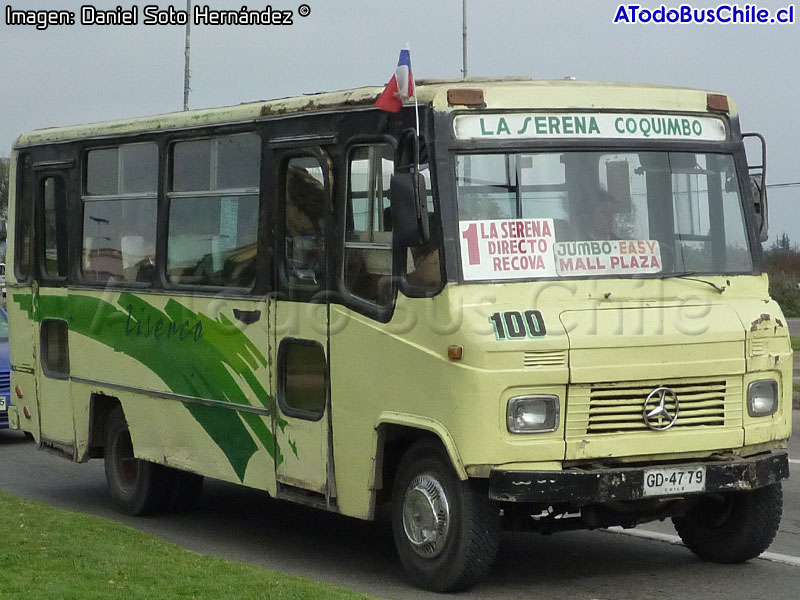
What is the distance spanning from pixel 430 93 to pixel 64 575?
131 inches

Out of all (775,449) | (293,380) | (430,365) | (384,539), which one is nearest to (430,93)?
(430,365)

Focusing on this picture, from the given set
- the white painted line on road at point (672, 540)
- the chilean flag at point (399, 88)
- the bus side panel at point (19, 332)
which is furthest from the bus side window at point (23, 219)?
the white painted line on road at point (672, 540)

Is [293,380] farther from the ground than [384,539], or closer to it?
farther from the ground

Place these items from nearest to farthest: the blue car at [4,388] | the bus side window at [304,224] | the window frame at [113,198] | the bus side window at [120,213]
→ the bus side window at [304,224] < the window frame at [113,198] < the bus side window at [120,213] < the blue car at [4,388]

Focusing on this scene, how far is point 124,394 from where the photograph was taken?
453 inches

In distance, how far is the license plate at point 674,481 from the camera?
7934mm

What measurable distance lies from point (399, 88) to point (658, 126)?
63.4 inches

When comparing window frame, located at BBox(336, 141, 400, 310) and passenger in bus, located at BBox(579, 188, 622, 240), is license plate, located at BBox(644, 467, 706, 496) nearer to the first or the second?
passenger in bus, located at BBox(579, 188, 622, 240)

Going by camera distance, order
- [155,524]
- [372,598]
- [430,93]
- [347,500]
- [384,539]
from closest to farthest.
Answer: [372,598], [430,93], [347,500], [384,539], [155,524]

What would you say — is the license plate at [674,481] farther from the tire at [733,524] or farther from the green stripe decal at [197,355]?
the green stripe decal at [197,355]

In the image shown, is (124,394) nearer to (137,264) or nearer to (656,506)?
(137,264)

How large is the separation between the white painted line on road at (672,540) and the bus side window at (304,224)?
2957 millimetres

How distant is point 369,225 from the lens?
28.6 feet

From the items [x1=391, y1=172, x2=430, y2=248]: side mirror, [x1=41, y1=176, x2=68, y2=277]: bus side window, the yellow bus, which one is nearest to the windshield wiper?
the yellow bus
